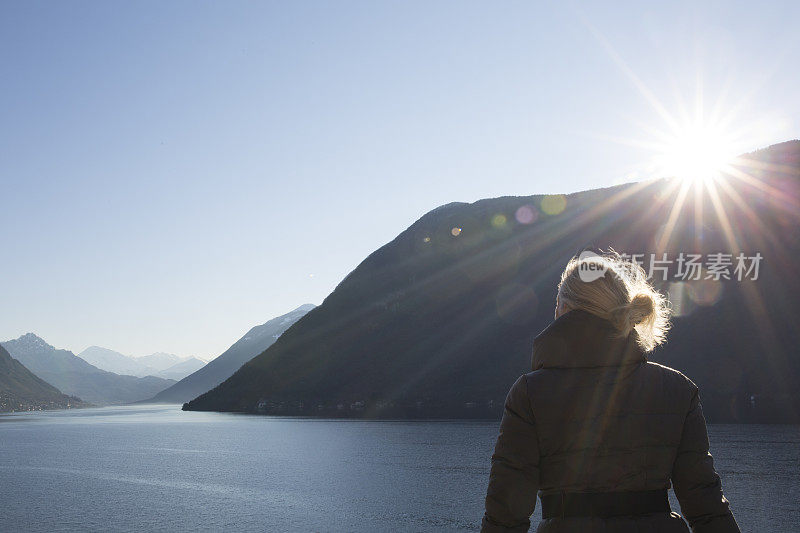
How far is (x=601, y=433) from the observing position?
3.93 meters

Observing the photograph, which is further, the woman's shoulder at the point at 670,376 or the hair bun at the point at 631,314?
the woman's shoulder at the point at 670,376

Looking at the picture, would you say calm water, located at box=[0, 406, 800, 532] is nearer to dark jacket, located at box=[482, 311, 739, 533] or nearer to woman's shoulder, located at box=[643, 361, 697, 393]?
dark jacket, located at box=[482, 311, 739, 533]

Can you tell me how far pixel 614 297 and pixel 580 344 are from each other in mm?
368

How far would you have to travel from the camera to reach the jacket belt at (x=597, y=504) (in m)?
3.85

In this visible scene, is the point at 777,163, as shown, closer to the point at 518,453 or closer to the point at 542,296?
the point at 542,296

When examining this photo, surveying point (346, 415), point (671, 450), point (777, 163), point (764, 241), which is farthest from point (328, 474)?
point (777, 163)

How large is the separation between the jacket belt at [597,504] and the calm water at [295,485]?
81.4 feet

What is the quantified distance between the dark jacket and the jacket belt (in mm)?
35

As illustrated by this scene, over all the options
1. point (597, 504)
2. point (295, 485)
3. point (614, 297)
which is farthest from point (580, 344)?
point (295, 485)

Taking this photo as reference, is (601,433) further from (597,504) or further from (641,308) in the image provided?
(641,308)

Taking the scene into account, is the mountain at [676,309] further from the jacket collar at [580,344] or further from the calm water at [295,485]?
the jacket collar at [580,344]

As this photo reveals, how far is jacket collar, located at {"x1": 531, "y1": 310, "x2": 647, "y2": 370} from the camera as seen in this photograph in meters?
3.86

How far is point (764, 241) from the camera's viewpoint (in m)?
149

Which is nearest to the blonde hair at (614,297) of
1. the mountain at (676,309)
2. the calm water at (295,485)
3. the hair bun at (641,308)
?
the hair bun at (641,308)
